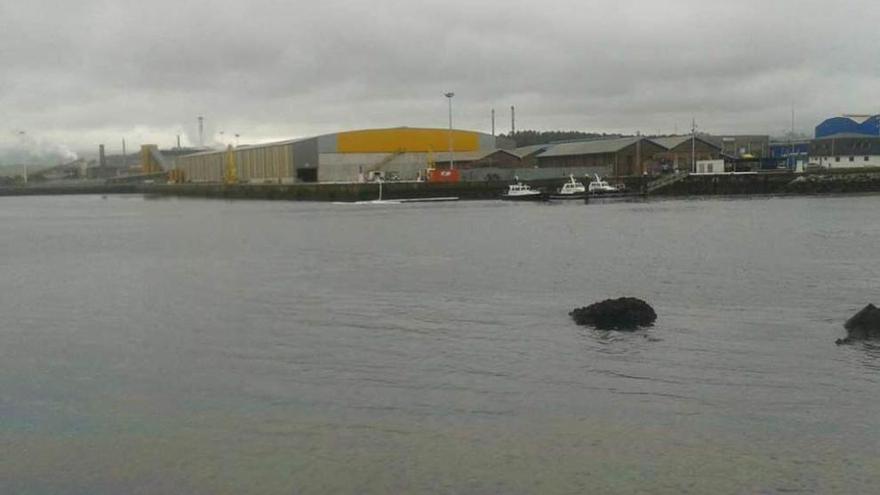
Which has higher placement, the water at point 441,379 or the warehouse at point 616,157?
the warehouse at point 616,157

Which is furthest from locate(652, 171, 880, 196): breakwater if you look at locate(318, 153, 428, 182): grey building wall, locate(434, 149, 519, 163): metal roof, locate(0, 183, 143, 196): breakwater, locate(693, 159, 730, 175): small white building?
locate(0, 183, 143, 196): breakwater


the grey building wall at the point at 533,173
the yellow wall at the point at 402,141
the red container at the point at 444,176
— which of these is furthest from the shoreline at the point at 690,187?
the yellow wall at the point at 402,141

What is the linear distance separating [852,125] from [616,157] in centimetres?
2837

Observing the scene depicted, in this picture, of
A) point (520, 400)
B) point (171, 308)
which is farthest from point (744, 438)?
point (171, 308)

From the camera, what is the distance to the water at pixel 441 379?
25.7 ft

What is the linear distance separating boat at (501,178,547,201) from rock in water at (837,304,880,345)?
46023mm

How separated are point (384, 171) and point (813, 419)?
63301 mm

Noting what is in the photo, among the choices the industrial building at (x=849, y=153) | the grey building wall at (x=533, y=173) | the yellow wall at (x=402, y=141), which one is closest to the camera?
the grey building wall at (x=533, y=173)

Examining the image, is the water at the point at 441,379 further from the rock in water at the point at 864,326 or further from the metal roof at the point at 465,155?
the metal roof at the point at 465,155

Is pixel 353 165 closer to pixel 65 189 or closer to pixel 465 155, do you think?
pixel 465 155

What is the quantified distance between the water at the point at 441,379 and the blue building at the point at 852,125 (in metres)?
65.2

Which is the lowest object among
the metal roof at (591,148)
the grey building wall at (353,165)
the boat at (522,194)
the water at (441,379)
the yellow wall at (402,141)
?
the water at (441,379)

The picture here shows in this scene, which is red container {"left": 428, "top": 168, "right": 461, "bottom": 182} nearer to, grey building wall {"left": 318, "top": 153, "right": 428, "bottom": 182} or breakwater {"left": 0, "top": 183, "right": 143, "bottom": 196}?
grey building wall {"left": 318, "top": 153, "right": 428, "bottom": 182}

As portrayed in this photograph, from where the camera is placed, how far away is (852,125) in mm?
82812
